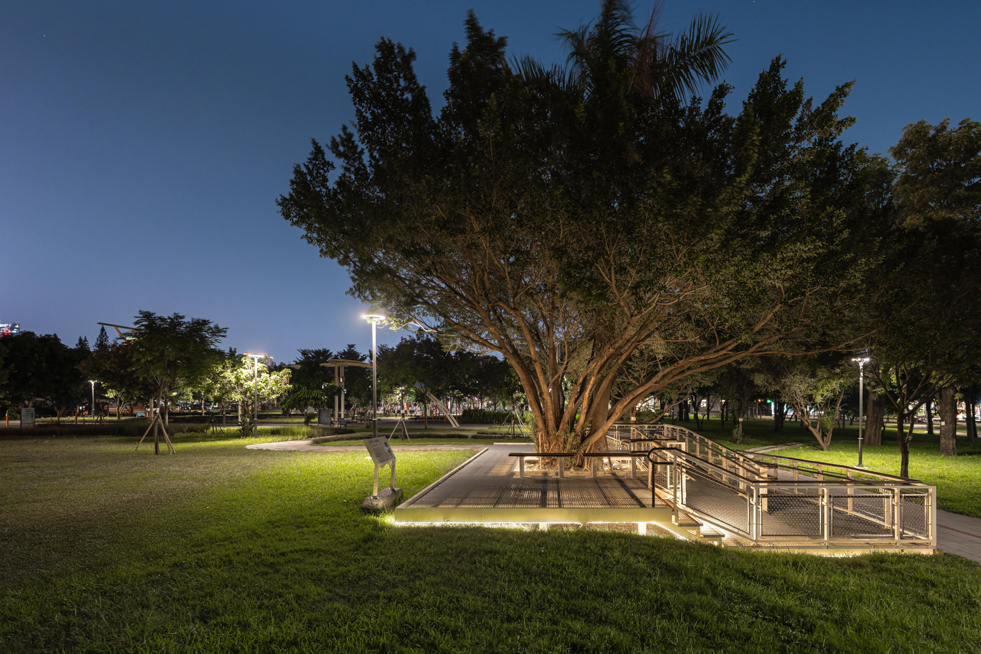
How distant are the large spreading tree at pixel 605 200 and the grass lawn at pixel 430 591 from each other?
15.8ft

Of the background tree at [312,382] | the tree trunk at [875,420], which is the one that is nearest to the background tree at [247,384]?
the background tree at [312,382]

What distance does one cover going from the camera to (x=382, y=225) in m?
11.3

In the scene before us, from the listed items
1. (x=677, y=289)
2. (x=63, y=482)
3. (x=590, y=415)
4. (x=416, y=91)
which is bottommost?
(x=63, y=482)

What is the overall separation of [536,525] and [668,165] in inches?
259

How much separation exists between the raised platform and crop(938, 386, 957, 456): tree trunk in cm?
2032

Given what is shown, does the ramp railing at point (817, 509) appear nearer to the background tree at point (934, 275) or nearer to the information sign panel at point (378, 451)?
the information sign panel at point (378, 451)

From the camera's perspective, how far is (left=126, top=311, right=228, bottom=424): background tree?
20531mm

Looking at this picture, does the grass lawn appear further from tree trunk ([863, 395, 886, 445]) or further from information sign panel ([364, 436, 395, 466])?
tree trunk ([863, 395, 886, 445])

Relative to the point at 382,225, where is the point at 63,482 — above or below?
below

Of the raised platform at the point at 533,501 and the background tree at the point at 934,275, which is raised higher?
the background tree at the point at 934,275

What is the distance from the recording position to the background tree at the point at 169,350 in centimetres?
2053

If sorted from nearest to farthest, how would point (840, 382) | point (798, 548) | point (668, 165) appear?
point (798, 548)
point (668, 165)
point (840, 382)

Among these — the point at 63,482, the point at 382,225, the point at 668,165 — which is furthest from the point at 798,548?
the point at 63,482

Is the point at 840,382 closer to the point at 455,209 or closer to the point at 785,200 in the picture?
the point at 785,200
